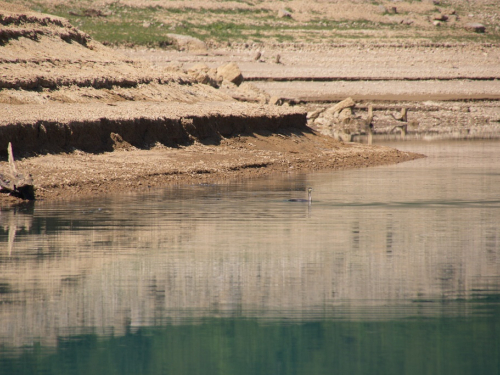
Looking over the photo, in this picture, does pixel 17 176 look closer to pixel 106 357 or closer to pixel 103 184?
pixel 103 184

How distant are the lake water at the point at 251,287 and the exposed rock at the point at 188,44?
57.0 m

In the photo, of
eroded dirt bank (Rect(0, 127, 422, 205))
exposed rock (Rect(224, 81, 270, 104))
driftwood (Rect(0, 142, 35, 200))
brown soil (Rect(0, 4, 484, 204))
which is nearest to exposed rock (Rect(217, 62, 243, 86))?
exposed rock (Rect(224, 81, 270, 104))

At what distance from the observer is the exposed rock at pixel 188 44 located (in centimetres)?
7392

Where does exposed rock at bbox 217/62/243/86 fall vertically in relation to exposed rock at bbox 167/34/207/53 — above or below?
below

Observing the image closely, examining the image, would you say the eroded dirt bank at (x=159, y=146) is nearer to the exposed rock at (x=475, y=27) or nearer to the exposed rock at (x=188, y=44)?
the exposed rock at (x=188, y=44)

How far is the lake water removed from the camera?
816cm

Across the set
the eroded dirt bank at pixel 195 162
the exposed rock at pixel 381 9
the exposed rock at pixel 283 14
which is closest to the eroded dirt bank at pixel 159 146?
the eroded dirt bank at pixel 195 162

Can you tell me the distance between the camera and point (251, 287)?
10.5 metres

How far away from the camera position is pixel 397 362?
7996 mm

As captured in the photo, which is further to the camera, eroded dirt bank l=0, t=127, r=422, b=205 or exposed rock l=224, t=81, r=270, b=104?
exposed rock l=224, t=81, r=270, b=104

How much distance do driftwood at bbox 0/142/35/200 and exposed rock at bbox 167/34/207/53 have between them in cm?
5653

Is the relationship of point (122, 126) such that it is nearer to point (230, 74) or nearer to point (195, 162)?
point (195, 162)

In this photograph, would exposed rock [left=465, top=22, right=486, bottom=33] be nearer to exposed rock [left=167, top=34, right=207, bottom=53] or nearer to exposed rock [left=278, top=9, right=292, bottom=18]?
exposed rock [left=278, top=9, right=292, bottom=18]

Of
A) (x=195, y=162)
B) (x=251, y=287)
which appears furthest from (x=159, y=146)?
(x=251, y=287)
